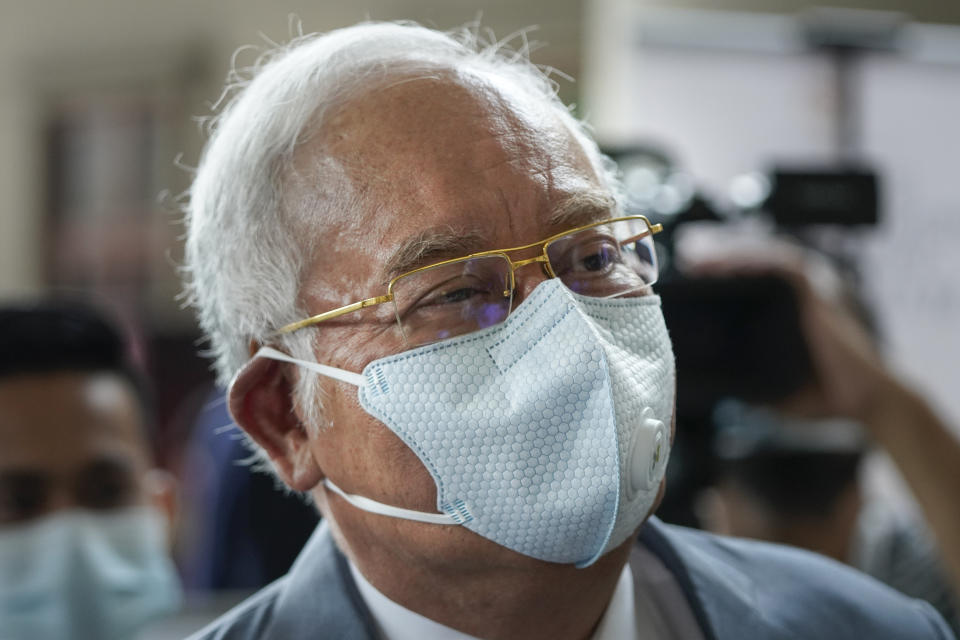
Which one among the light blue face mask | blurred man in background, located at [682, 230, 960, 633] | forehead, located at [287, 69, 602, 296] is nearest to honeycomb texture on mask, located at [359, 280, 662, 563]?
the light blue face mask

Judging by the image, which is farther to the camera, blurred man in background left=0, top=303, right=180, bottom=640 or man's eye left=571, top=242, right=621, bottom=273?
blurred man in background left=0, top=303, right=180, bottom=640

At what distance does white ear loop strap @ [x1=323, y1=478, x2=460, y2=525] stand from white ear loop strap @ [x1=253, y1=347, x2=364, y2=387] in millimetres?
138

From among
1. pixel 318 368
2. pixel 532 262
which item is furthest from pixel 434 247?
pixel 318 368

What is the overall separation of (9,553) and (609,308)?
1.27 meters

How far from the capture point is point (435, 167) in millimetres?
1190

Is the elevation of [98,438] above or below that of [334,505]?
below

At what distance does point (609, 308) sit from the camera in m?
1.20

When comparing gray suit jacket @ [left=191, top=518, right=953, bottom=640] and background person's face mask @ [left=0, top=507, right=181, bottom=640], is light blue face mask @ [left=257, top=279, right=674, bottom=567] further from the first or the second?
background person's face mask @ [left=0, top=507, right=181, bottom=640]

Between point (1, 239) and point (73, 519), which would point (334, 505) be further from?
point (1, 239)

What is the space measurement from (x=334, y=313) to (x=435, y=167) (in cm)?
22

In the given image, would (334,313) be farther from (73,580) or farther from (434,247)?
(73,580)

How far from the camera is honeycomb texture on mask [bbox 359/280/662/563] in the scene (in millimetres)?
1095

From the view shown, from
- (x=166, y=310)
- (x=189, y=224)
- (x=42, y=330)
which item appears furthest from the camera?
(x=166, y=310)

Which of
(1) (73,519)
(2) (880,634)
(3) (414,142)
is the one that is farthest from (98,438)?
(2) (880,634)
